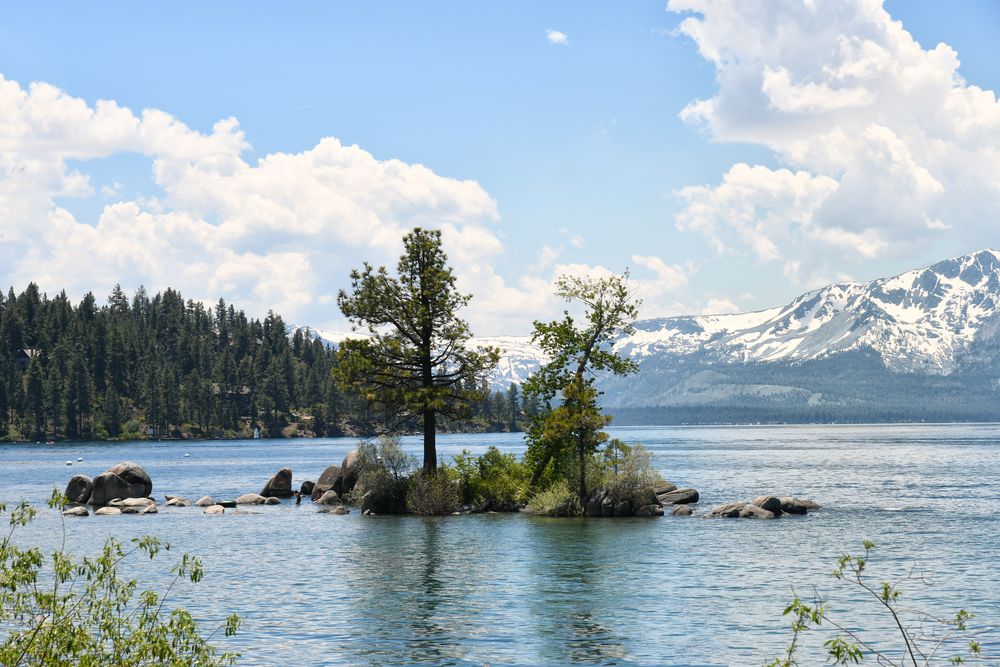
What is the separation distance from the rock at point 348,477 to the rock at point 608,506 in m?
19.6

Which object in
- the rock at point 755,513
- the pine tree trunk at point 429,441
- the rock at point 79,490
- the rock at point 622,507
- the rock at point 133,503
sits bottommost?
the rock at point 755,513

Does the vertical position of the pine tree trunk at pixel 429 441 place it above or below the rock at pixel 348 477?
above

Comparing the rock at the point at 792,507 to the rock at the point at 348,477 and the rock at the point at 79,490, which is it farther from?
the rock at the point at 79,490

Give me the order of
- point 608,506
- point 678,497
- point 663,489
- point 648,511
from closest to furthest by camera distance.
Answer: point 608,506
point 648,511
point 678,497
point 663,489

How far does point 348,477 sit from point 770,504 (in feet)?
98.3

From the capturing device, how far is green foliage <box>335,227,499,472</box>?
62.8m

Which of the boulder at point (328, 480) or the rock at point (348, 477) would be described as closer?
the rock at point (348, 477)

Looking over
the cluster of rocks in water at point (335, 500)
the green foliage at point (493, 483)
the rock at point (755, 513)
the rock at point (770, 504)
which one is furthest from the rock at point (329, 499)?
the rock at point (770, 504)

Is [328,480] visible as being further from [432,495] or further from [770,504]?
[770,504]

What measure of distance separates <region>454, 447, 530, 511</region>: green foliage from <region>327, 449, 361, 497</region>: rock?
9.65m

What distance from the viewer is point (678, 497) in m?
69.5

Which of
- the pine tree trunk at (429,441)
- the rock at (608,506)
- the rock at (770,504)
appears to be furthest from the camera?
the pine tree trunk at (429,441)

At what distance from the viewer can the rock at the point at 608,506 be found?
199 feet

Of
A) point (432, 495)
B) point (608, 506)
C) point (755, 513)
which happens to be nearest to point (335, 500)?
point (432, 495)
